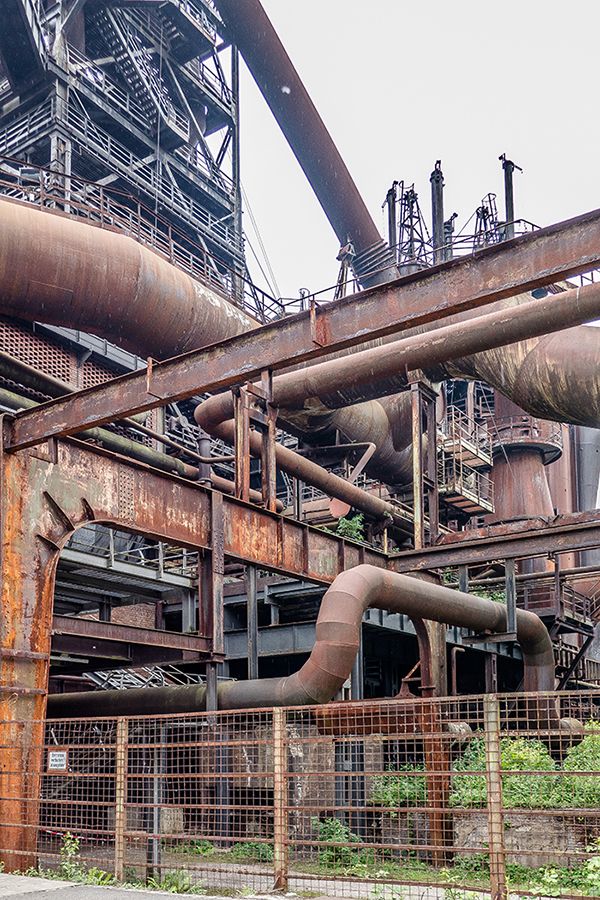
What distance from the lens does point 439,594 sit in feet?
41.0

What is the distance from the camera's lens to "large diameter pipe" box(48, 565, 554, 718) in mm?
10633

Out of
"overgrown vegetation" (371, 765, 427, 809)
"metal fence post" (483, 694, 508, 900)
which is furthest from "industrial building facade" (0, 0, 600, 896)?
"metal fence post" (483, 694, 508, 900)

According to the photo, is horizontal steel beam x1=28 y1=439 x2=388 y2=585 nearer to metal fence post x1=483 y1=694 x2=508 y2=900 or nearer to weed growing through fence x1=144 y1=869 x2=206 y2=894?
weed growing through fence x1=144 y1=869 x2=206 y2=894

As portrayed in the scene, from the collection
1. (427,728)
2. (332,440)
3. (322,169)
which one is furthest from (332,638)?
(322,169)

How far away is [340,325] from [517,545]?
5.36 m

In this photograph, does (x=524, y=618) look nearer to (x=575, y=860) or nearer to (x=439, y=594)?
(x=439, y=594)

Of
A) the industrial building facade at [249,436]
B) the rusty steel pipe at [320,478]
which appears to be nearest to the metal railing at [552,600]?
the industrial building facade at [249,436]

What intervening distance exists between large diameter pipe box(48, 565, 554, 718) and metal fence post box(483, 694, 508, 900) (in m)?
4.63

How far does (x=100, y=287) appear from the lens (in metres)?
16.5

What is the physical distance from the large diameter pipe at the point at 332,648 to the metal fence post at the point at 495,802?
463cm

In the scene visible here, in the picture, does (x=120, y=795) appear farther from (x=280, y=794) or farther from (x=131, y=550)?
(x=131, y=550)

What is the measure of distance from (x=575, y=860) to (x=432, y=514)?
241 inches

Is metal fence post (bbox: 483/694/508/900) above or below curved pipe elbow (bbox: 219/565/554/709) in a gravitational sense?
below

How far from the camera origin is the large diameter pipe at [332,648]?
10633mm
